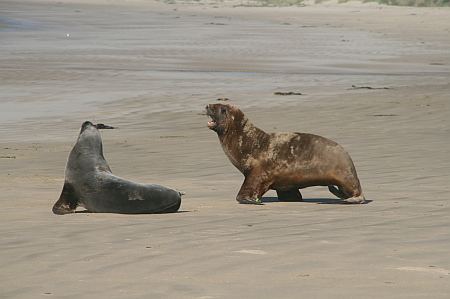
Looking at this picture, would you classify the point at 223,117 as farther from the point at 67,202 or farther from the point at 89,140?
the point at 67,202

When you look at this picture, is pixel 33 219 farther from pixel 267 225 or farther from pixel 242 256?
pixel 242 256

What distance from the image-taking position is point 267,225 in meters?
8.55

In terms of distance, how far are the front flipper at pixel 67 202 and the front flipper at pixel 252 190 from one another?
1427 mm

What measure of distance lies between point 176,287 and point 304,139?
14.4 ft

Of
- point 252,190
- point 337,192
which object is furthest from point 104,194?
point 337,192

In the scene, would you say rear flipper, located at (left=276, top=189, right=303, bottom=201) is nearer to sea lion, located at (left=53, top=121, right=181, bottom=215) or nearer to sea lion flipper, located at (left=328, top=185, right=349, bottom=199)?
sea lion flipper, located at (left=328, top=185, right=349, bottom=199)

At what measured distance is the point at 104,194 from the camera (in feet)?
31.1

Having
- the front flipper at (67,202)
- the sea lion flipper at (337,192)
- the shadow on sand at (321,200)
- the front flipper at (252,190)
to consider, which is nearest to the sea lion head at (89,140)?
the front flipper at (67,202)

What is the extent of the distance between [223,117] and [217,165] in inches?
120

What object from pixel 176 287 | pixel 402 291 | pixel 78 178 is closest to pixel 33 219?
pixel 78 178

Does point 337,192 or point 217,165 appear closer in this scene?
point 337,192

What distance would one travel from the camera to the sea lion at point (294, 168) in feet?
33.6

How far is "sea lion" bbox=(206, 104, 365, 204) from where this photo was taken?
33.6 ft

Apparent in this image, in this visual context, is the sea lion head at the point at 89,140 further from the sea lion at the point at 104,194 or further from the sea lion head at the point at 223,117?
the sea lion head at the point at 223,117
